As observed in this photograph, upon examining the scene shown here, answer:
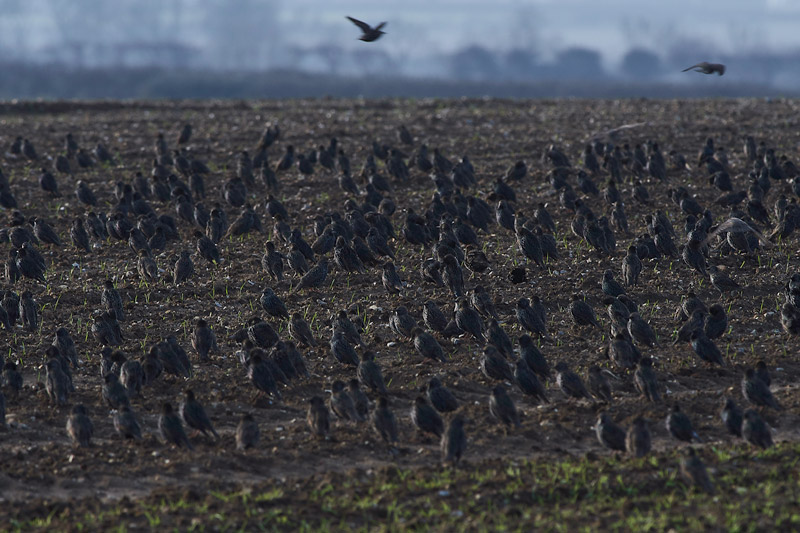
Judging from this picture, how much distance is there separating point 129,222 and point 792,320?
11.8 metres

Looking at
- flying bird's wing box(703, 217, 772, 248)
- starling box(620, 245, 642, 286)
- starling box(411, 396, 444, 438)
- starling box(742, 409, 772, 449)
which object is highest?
flying bird's wing box(703, 217, 772, 248)

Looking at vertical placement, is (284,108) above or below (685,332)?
above

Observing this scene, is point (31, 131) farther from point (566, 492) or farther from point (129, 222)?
point (566, 492)

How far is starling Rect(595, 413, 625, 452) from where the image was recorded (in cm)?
1028

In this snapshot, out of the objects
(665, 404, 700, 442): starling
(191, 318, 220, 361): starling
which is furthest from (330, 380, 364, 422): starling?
(665, 404, 700, 442): starling

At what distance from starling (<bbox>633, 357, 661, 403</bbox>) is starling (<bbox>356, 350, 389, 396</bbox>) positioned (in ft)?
9.51

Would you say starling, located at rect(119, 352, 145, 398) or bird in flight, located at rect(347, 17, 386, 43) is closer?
starling, located at rect(119, 352, 145, 398)

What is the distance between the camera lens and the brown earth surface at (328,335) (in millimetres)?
10320

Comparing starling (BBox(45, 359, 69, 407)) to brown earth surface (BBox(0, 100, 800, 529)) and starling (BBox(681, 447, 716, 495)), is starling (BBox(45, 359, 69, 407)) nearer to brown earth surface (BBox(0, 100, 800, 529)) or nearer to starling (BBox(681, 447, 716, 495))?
brown earth surface (BBox(0, 100, 800, 529))

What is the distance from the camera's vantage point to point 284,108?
36.8m

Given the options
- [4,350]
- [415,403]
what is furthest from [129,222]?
[415,403]

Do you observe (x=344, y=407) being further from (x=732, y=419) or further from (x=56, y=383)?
(x=732, y=419)

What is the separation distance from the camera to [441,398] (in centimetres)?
1144

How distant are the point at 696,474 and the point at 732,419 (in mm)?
1553
